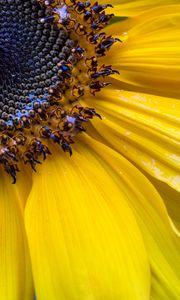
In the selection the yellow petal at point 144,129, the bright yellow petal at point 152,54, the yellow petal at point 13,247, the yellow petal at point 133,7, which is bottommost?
the yellow petal at point 13,247

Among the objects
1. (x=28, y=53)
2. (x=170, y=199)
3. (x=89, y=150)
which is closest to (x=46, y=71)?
(x=28, y=53)

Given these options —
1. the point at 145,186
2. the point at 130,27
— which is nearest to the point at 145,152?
the point at 145,186

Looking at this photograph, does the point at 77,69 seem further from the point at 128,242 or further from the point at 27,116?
the point at 128,242

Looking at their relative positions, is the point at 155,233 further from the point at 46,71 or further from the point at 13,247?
the point at 46,71

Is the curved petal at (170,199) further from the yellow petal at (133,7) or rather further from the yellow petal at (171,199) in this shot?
the yellow petal at (133,7)

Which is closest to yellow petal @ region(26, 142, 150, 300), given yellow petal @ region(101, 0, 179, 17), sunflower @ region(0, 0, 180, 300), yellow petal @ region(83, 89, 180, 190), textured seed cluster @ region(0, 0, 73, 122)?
sunflower @ region(0, 0, 180, 300)

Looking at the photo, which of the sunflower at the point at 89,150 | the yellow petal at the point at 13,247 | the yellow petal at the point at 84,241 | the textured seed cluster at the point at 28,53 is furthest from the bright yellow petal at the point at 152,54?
the yellow petal at the point at 13,247
